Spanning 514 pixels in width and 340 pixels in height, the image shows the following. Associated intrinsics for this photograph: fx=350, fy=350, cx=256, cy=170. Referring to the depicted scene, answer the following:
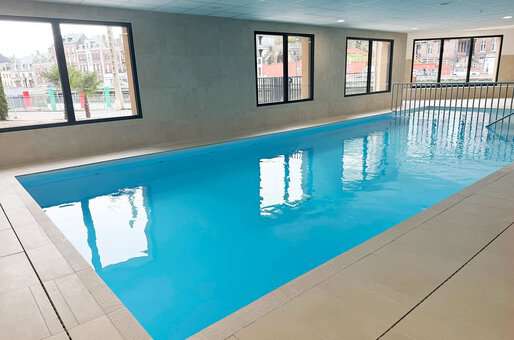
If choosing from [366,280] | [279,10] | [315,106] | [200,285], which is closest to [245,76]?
[279,10]

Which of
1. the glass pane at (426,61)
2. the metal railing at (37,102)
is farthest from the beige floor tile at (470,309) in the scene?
the glass pane at (426,61)

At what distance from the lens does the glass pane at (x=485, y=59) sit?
1245cm

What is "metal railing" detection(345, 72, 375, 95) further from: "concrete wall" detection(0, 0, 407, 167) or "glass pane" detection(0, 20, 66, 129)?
"glass pane" detection(0, 20, 66, 129)

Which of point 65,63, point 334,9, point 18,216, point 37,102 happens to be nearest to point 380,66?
point 334,9

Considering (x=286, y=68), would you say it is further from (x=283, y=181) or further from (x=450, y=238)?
(x=450, y=238)

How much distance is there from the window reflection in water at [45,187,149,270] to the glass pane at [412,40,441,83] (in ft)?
41.6

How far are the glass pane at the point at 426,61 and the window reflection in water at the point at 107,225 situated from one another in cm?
1268

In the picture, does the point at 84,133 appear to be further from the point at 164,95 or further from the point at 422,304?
the point at 422,304

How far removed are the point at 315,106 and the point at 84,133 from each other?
549 centimetres

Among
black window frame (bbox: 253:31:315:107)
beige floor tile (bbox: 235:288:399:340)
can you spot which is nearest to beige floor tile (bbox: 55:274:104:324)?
beige floor tile (bbox: 235:288:399:340)

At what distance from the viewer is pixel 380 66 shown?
36.4 feet

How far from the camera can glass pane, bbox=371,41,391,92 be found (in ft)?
35.8

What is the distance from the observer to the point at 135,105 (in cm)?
601

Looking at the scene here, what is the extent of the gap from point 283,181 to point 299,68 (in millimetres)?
4860
